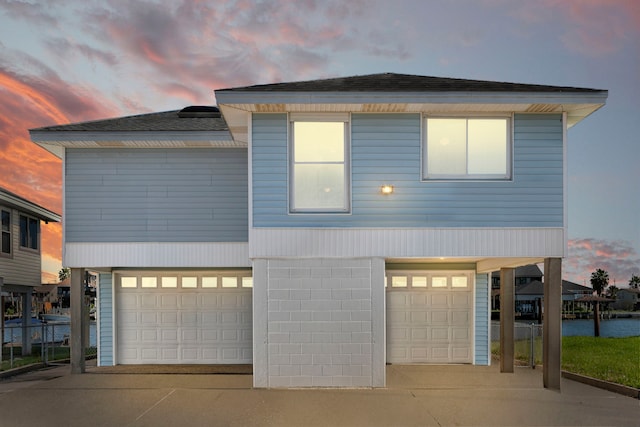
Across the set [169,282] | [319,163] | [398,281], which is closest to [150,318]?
[169,282]

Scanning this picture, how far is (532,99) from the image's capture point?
9.55 metres

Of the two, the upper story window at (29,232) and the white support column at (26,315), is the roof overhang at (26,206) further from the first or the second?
the white support column at (26,315)

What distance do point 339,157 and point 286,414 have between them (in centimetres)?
455

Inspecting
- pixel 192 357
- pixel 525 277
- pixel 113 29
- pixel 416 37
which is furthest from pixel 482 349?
pixel 525 277

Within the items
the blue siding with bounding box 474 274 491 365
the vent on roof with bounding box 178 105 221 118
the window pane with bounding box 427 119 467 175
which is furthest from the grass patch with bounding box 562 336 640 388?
the vent on roof with bounding box 178 105 221 118

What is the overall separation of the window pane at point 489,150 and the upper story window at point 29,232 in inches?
592

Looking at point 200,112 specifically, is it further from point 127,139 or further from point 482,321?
point 482,321

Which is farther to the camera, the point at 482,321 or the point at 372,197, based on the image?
the point at 482,321

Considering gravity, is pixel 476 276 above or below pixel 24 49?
below

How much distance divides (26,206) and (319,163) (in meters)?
12.3

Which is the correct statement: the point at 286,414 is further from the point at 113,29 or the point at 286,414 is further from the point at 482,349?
the point at 113,29

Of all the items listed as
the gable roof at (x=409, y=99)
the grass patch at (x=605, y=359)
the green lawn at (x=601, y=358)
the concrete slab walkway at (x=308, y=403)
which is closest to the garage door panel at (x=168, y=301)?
the concrete slab walkway at (x=308, y=403)

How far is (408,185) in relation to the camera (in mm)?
9930

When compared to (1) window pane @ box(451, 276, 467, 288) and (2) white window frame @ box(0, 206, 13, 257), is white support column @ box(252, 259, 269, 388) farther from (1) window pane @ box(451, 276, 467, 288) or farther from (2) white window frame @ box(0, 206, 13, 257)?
→ (2) white window frame @ box(0, 206, 13, 257)
